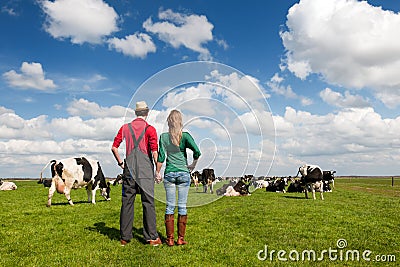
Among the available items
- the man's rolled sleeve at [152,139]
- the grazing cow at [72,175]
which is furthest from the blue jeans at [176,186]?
the grazing cow at [72,175]

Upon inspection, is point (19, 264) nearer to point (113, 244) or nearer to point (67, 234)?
point (113, 244)

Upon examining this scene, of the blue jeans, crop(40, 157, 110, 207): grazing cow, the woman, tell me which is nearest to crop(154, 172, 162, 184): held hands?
the woman

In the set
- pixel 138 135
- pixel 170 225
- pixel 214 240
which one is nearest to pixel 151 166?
pixel 138 135

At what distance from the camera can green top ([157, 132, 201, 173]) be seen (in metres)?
8.25

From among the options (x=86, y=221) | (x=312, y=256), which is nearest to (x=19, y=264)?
(x=86, y=221)

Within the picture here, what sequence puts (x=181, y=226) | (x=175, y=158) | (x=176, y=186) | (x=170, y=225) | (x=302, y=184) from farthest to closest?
(x=302, y=184)
(x=181, y=226)
(x=170, y=225)
(x=176, y=186)
(x=175, y=158)

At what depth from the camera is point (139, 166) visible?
345 inches

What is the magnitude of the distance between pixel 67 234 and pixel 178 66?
6.22 metres

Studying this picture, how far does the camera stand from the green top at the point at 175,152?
825cm

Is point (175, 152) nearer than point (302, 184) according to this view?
Yes

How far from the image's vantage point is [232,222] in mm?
12703

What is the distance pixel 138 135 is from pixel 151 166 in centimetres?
90

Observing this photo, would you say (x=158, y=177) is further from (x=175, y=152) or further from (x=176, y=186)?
(x=175, y=152)

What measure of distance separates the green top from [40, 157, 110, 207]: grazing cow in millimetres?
10984
